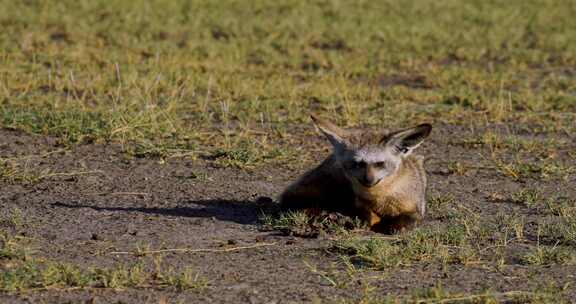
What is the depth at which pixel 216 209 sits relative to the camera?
26.1ft

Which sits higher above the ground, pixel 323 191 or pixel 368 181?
pixel 368 181

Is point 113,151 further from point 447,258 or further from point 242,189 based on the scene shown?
point 447,258

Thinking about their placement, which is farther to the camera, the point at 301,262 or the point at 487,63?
the point at 487,63

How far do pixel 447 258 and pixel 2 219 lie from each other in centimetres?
310

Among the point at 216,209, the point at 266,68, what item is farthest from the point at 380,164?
the point at 266,68

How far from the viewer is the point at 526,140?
1051 centimetres

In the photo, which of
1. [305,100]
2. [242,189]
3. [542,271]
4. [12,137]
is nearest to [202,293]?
[542,271]

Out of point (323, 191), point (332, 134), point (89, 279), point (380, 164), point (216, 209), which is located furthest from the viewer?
point (216, 209)

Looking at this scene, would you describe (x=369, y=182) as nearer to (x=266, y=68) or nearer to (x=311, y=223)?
(x=311, y=223)

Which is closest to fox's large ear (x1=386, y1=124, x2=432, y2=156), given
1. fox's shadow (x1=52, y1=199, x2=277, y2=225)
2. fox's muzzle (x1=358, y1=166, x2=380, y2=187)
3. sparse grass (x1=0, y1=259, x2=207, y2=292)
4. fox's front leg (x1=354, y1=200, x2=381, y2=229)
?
fox's muzzle (x1=358, y1=166, x2=380, y2=187)

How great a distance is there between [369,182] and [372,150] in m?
0.29

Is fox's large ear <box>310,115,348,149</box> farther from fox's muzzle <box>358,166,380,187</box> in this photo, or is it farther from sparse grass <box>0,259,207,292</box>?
sparse grass <box>0,259,207,292</box>

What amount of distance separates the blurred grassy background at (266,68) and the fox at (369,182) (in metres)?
1.62

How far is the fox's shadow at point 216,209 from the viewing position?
774 centimetres
